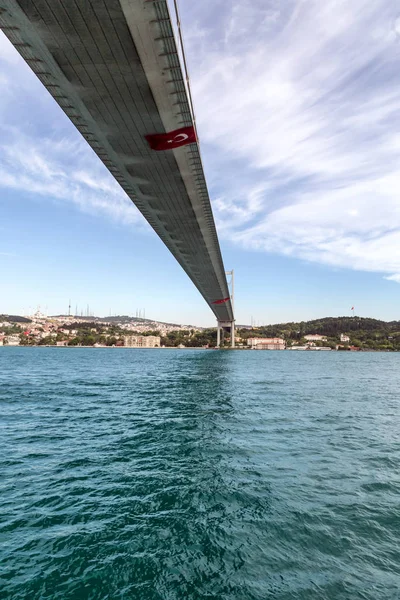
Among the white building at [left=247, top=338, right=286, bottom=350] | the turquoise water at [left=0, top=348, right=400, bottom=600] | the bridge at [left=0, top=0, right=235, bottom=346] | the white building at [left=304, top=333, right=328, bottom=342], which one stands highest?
the bridge at [left=0, top=0, right=235, bottom=346]

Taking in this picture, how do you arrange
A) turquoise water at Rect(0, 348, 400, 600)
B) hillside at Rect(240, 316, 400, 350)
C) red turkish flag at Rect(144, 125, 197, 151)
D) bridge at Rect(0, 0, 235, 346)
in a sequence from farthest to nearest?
hillside at Rect(240, 316, 400, 350)
red turkish flag at Rect(144, 125, 197, 151)
bridge at Rect(0, 0, 235, 346)
turquoise water at Rect(0, 348, 400, 600)

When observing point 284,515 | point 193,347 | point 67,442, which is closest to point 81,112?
point 67,442

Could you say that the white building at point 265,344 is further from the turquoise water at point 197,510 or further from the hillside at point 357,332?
the turquoise water at point 197,510

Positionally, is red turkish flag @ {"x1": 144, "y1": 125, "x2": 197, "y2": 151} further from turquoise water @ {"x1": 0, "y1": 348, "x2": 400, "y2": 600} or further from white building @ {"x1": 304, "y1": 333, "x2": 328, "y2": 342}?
white building @ {"x1": 304, "y1": 333, "x2": 328, "y2": 342}

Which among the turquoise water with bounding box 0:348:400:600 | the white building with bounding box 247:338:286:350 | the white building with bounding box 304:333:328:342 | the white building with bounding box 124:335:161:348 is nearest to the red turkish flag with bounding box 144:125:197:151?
the turquoise water with bounding box 0:348:400:600

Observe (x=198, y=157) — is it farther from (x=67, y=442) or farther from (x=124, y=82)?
(x=67, y=442)

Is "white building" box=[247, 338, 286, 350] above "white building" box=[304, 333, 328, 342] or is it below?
below
